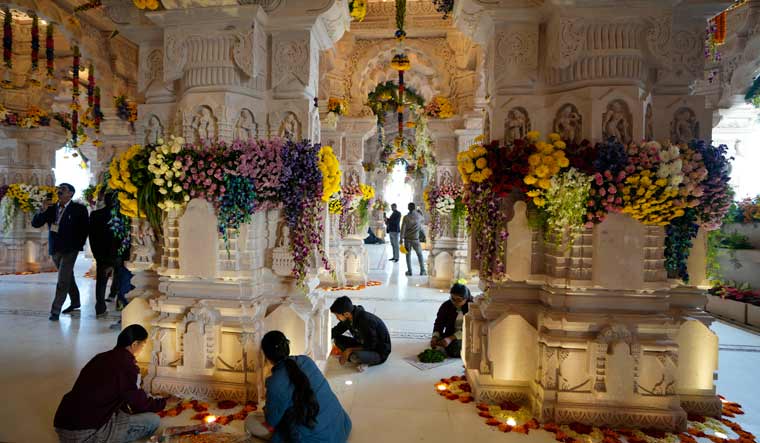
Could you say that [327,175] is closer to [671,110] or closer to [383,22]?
[671,110]

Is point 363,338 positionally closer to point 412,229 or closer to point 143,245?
point 143,245

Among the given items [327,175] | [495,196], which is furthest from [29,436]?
[495,196]

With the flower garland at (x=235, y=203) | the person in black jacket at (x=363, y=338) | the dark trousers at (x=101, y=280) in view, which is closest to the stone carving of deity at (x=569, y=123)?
the person in black jacket at (x=363, y=338)

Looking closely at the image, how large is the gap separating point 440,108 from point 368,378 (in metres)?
5.68

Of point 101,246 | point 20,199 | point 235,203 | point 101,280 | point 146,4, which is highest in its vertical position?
point 146,4

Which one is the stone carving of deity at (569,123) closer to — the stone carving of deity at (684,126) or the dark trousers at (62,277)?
the stone carving of deity at (684,126)

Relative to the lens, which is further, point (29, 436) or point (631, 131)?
point (631, 131)

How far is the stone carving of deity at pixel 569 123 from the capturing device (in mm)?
3354

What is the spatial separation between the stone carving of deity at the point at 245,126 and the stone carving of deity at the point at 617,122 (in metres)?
3.10

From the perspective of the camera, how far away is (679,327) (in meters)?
3.34

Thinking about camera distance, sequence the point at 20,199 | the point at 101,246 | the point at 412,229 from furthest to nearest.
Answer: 1. the point at 412,229
2. the point at 20,199
3. the point at 101,246

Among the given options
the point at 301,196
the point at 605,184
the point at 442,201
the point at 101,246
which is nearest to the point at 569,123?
the point at 605,184

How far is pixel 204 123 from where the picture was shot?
358cm

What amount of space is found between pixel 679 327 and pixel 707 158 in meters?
1.42
